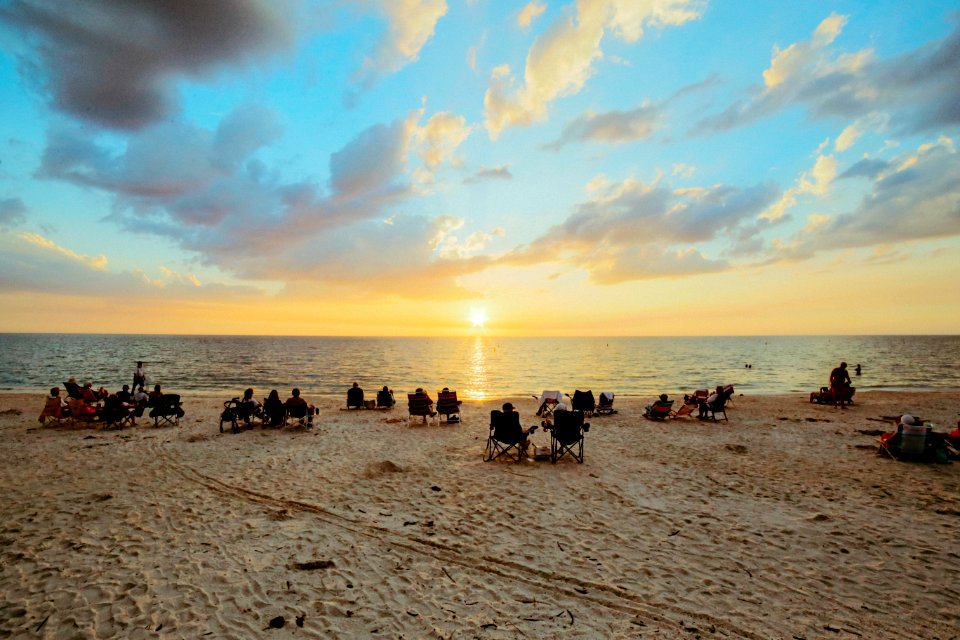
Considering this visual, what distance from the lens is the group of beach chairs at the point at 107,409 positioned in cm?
1481

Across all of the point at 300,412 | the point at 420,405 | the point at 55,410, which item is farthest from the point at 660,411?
the point at 55,410

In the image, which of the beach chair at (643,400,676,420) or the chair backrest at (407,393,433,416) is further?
the beach chair at (643,400,676,420)

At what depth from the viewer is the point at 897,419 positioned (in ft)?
56.3

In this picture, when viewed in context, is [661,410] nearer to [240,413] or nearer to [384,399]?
[384,399]

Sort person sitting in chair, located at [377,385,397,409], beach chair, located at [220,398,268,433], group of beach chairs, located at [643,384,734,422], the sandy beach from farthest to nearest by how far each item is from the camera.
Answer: person sitting in chair, located at [377,385,397,409] < group of beach chairs, located at [643,384,734,422] < beach chair, located at [220,398,268,433] < the sandy beach

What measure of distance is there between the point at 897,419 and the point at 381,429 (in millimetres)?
20549

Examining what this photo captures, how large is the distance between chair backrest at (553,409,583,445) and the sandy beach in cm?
62

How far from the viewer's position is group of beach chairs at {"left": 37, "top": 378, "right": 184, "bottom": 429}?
14.8 meters

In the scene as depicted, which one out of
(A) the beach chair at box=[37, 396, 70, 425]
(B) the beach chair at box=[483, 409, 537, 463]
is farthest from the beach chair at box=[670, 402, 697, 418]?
(A) the beach chair at box=[37, 396, 70, 425]

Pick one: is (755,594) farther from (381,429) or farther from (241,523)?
(381,429)

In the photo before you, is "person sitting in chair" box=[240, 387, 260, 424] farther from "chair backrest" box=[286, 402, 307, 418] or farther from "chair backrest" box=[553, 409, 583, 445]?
"chair backrest" box=[553, 409, 583, 445]

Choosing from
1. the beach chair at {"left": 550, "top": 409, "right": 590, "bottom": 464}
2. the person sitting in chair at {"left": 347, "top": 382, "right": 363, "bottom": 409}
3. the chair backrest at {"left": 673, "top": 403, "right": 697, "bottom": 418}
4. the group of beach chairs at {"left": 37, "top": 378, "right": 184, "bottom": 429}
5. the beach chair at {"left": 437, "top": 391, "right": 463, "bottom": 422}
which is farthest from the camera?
the person sitting in chair at {"left": 347, "top": 382, "right": 363, "bottom": 409}

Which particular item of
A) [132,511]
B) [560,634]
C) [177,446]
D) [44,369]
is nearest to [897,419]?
[560,634]

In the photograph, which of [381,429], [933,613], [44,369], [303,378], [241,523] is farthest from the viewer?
[44,369]
